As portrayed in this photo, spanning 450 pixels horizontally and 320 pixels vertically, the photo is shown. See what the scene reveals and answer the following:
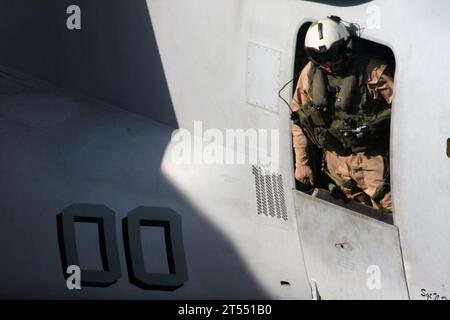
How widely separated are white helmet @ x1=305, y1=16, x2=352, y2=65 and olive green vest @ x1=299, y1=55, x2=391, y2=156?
0.18 metres

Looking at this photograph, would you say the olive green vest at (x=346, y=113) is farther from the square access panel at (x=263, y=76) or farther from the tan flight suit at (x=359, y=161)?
the square access panel at (x=263, y=76)

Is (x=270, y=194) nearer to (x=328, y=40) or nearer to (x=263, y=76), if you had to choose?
(x=263, y=76)

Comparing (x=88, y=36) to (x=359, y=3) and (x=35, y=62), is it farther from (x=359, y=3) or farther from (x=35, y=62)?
(x=359, y=3)

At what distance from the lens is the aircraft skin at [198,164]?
579 cm

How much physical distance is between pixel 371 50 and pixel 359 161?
80 centimetres

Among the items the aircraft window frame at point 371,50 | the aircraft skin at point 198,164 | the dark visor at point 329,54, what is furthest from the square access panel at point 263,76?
the dark visor at point 329,54

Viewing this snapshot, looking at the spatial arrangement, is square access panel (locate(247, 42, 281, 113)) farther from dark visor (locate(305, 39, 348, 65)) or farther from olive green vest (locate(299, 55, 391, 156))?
dark visor (locate(305, 39, 348, 65))

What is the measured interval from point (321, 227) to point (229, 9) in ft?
5.83

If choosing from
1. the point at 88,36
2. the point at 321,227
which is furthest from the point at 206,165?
the point at 88,36

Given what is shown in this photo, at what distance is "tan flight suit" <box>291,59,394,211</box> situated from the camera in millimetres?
6035

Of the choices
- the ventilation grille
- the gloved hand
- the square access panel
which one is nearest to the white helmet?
the square access panel

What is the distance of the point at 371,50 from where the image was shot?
242 inches

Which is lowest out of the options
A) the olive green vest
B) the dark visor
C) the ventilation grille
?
the ventilation grille

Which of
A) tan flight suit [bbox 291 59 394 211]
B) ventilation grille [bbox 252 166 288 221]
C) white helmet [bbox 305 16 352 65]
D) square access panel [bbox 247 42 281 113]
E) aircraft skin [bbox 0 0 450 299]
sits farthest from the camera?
ventilation grille [bbox 252 166 288 221]
